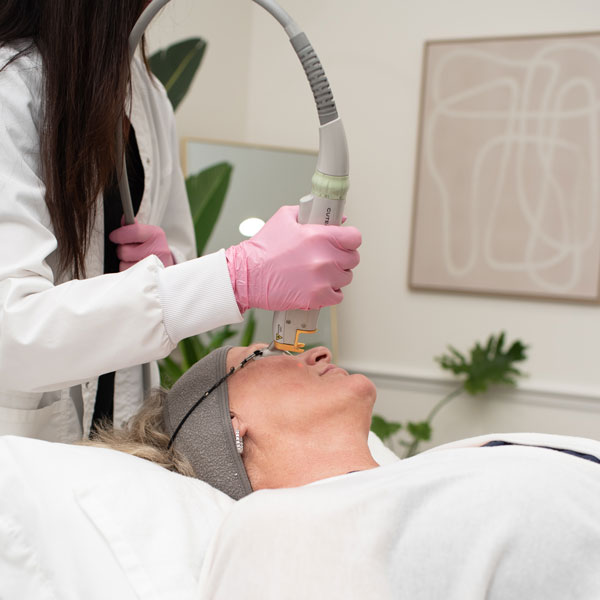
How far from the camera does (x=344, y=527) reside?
2.73ft

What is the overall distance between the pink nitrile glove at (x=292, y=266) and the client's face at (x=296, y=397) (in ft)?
0.64

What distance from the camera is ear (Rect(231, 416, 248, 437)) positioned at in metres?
1.18

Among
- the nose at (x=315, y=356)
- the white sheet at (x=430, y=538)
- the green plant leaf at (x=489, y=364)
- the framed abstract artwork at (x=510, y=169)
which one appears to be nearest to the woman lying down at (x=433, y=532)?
the white sheet at (x=430, y=538)

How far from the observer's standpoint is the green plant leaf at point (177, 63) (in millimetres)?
2139

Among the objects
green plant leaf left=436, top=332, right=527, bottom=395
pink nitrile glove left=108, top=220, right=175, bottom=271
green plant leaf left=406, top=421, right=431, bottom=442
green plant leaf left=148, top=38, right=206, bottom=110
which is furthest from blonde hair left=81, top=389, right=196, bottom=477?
green plant leaf left=436, top=332, right=527, bottom=395

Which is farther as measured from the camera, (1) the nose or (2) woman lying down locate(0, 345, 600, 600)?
(1) the nose

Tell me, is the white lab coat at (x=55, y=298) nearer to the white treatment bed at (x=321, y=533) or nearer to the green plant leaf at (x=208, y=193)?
the white treatment bed at (x=321, y=533)

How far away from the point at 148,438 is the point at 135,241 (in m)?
0.39

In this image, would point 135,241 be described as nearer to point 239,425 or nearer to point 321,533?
point 239,425

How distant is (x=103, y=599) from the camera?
86 cm

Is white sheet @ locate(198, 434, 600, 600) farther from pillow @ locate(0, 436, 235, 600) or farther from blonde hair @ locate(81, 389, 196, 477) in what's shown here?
blonde hair @ locate(81, 389, 196, 477)

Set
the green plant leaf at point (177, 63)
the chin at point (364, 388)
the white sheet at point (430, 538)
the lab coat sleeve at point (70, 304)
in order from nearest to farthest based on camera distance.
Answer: the white sheet at point (430, 538), the lab coat sleeve at point (70, 304), the chin at point (364, 388), the green plant leaf at point (177, 63)

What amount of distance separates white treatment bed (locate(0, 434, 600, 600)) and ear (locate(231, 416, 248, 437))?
0.21 meters

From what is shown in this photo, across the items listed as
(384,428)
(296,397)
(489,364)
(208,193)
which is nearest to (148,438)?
(296,397)
